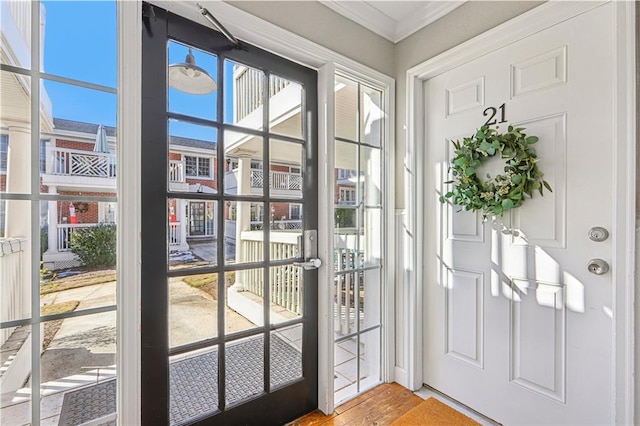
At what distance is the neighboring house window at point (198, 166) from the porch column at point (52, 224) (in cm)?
46

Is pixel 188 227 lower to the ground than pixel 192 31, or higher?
lower

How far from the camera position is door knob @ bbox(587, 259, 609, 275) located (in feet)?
4.00

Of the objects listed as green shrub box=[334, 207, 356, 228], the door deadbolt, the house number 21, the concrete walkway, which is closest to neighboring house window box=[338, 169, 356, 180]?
green shrub box=[334, 207, 356, 228]

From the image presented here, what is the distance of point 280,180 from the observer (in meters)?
1.59

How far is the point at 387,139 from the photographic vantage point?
1980 mm

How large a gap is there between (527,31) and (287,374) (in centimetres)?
215

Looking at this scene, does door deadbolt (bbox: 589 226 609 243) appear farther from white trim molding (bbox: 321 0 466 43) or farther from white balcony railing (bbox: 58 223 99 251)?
white balcony railing (bbox: 58 223 99 251)

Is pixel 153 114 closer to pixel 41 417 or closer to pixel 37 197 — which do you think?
pixel 37 197

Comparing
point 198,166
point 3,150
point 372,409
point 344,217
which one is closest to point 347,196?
point 344,217

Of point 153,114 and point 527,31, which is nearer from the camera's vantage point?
point 153,114

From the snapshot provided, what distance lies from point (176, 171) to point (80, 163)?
13.0 inches

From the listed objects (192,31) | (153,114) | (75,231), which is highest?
(192,31)

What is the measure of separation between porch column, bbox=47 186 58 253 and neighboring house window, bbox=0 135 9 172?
5.3 inches

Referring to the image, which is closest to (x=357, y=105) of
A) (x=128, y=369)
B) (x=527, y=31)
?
(x=527, y=31)
